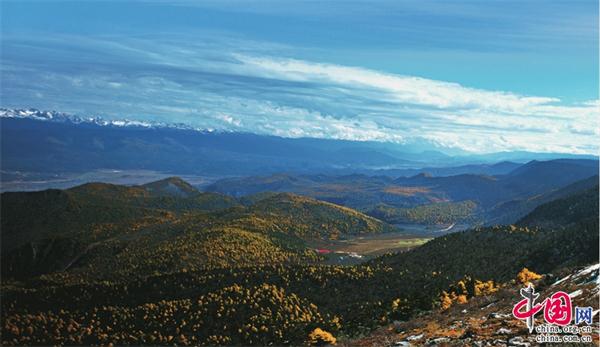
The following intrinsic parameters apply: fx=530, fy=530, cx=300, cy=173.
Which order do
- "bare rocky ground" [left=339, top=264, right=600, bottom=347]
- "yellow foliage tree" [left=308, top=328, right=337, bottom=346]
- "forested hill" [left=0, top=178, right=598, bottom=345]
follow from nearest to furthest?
"bare rocky ground" [left=339, top=264, right=600, bottom=347] → "yellow foliage tree" [left=308, top=328, right=337, bottom=346] → "forested hill" [left=0, top=178, right=598, bottom=345]

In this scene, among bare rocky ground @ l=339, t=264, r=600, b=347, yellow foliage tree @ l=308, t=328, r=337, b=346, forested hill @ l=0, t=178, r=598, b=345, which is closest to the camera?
bare rocky ground @ l=339, t=264, r=600, b=347

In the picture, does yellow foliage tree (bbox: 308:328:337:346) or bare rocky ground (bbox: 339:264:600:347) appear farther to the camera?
yellow foliage tree (bbox: 308:328:337:346)

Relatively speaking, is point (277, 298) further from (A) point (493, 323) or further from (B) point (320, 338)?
(A) point (493, 323)

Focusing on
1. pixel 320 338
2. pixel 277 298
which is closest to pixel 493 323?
pixel 320 338

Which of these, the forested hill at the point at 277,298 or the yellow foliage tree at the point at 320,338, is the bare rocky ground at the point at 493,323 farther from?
the yellow foliage tree at the point at 320,338

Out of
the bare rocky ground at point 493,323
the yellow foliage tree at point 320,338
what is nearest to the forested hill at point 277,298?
the yellow foliage tree at point 320,338

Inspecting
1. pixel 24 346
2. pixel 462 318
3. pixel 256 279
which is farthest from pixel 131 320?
pixel 462 318

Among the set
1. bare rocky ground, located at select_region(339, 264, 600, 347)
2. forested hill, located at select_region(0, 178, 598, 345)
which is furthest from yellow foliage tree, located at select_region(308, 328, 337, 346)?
bare rocky ground, located at select_region(339, 264, 600, 347)

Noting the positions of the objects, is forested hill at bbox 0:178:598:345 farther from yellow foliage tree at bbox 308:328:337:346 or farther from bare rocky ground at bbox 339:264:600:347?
bare rocky ground at bbox 339:264:600:347

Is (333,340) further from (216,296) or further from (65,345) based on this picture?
(65,345)

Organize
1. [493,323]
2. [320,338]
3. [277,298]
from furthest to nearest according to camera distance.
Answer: [277,298], [320,338], [493,323]
